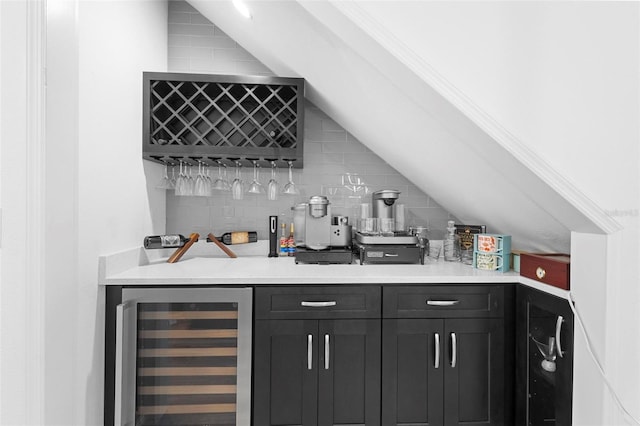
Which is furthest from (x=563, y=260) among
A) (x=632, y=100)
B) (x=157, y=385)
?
(x=157, y=385)

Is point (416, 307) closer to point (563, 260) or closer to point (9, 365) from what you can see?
point (563, 260)

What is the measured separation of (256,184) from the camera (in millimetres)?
2416

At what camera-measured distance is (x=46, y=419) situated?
131 centimetres

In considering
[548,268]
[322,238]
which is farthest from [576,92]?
[322,238]

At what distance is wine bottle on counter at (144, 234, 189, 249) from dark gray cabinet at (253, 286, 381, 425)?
75cm

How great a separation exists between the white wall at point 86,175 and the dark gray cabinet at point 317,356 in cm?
75

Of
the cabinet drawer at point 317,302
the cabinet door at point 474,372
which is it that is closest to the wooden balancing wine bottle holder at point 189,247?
the cabinet drawer at point 317,302

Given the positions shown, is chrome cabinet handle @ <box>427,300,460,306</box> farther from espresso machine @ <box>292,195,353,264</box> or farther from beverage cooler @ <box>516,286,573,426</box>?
espresso machine @ <box>292,195,353,264</box>

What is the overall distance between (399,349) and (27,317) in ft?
5.11

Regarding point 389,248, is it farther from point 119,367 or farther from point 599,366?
point 119,367

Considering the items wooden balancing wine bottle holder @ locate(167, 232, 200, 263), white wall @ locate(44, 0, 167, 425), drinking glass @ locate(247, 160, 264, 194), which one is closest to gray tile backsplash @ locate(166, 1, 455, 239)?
drinking glass @ locate(247, 160, 264, 194)

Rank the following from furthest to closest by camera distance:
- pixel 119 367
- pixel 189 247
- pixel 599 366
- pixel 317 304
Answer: pixel 189 247 → pixel 317 304 → pixel 119 367 → pixel 599 366

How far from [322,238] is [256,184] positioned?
596 millimetres

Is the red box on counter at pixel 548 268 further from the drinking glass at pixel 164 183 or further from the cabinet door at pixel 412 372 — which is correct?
the drinking glass at pixel 164 183
